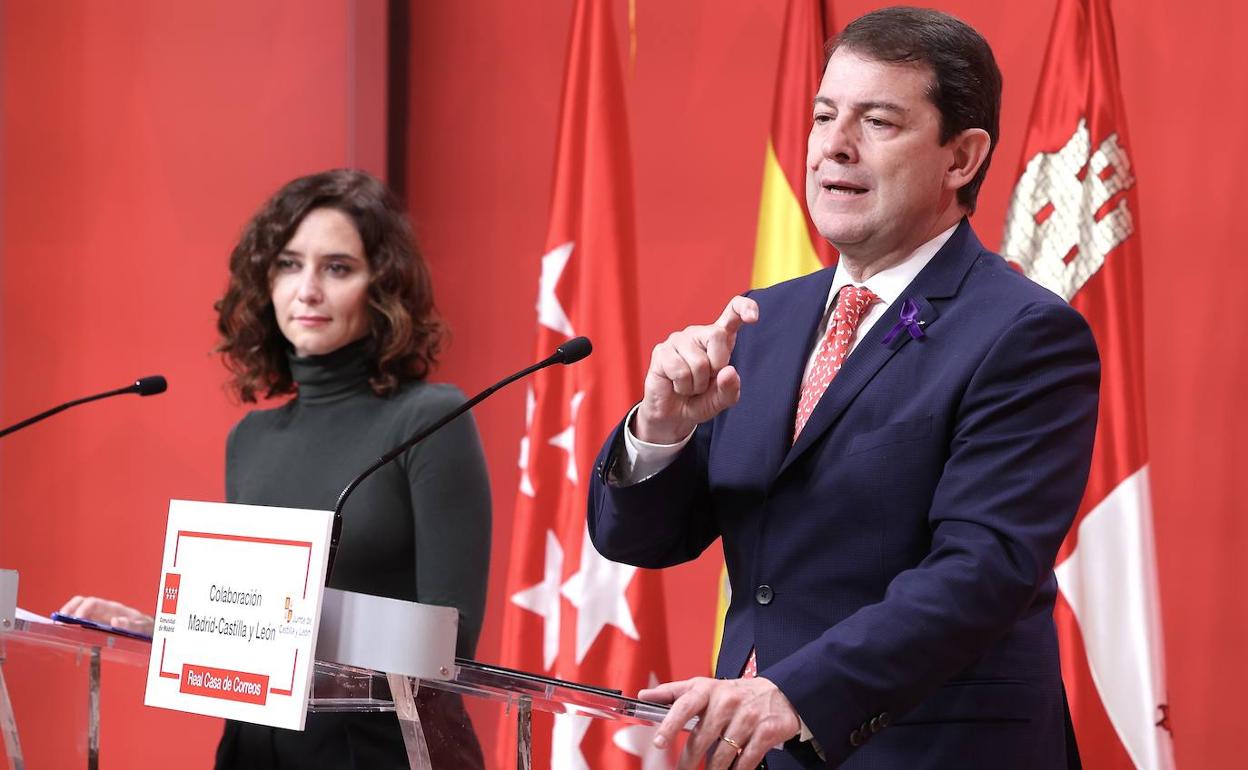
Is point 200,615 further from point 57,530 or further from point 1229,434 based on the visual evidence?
point 57,530

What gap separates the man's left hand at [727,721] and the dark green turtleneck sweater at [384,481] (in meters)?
1.10

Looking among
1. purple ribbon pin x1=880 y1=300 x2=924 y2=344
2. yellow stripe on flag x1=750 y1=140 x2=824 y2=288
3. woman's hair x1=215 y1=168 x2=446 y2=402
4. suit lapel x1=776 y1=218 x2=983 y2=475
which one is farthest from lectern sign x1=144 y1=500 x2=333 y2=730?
yellow stripe on flag x1=750 y1=140 x2=824 y2=288

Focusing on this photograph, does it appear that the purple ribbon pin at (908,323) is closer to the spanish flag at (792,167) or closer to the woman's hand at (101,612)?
the woman's hand at (101,612)

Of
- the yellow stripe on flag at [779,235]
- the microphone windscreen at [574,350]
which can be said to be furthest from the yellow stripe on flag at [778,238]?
the microphone windscreen at [574,350]

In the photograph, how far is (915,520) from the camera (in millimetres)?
1527

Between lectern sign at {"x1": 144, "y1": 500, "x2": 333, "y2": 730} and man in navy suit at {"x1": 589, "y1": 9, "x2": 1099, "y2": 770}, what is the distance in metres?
0.34

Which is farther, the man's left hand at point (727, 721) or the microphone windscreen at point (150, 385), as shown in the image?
the microphone windscreen at point (150, 385)

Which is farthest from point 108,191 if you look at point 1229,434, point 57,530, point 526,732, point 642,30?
point 526,732

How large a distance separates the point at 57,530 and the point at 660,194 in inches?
85.3

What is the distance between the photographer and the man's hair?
165 centimetres

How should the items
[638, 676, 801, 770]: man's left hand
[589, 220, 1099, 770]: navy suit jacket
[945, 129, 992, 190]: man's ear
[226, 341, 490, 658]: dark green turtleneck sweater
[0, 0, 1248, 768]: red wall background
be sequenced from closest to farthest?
[638, 676, 801, 770]: man's left hand < [589, 220, 1099, 770]: navy suit jacket < [945, 129, 992, 190]: man's ear < [226, 341, 490, 658]: dark green turtleneck sweater < [0, 0, 1248, 768]: red wall background

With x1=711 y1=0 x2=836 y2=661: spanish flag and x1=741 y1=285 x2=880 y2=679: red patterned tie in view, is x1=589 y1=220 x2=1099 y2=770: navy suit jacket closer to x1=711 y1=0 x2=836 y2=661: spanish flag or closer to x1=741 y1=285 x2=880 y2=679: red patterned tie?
x1=741 y1=285 x2=880 y2=679: red patterned tie

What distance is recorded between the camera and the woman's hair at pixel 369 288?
2781 millimetres

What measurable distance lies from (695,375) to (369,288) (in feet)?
4.88
